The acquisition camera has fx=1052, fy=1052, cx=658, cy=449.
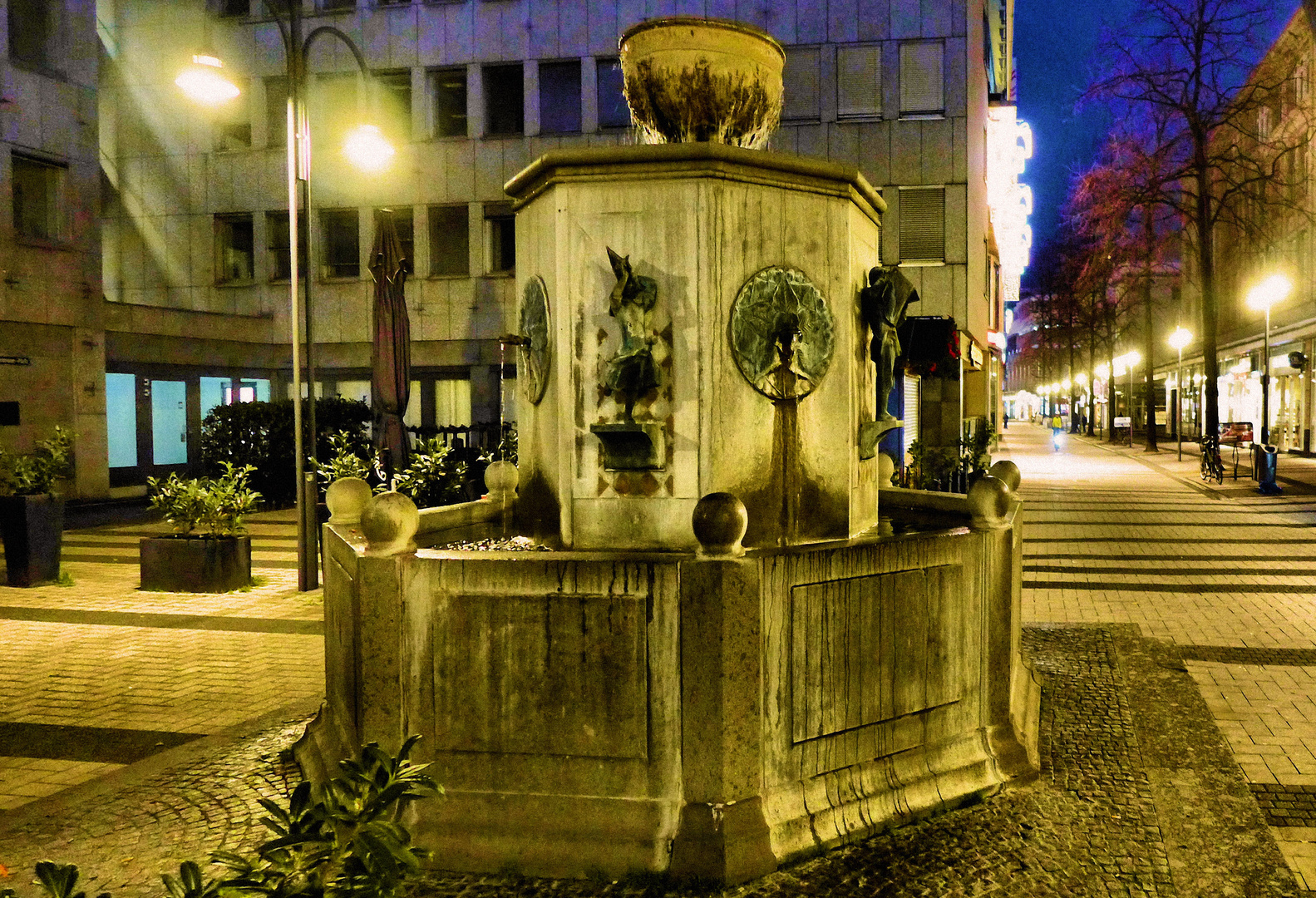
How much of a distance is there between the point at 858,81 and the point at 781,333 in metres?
22.9

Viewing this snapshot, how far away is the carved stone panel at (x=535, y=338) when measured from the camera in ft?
18.7

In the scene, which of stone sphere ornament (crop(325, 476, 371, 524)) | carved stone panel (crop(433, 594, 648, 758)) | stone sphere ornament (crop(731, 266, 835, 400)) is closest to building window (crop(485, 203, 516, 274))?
stone sphere ornament (crop(325, 476, 371, 524))

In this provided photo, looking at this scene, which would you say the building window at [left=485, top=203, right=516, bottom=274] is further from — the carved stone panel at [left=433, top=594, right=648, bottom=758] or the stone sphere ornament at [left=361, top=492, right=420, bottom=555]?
the carved stone panel at [left=433, top=594, right=648, bottom=758]

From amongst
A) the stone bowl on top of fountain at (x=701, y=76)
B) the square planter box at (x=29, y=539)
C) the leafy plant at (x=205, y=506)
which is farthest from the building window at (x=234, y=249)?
the stone bowl on top of fountain at (x=701, y=76)

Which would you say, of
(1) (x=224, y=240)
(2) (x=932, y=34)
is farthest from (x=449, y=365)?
(2) (x=932, y=34)

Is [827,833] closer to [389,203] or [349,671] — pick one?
[349,671]

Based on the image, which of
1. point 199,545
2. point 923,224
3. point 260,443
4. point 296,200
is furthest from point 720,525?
point 923,224

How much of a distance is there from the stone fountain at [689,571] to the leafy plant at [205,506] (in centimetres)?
515

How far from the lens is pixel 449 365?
94.7 ft

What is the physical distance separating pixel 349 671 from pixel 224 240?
27.5 meters

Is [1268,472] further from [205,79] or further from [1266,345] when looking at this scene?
[205,79]

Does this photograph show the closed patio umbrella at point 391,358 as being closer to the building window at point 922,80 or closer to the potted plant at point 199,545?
the potted plant at point 199,545

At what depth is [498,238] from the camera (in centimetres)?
2823

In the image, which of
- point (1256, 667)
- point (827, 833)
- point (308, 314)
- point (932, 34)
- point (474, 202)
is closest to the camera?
point (827, 833)
